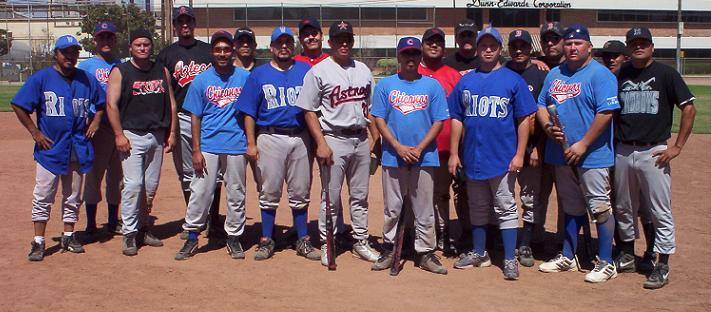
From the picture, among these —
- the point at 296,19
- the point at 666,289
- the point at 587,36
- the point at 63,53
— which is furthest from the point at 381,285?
the point at 296,19

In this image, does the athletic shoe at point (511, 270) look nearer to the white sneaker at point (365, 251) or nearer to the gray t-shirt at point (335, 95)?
the white sneaker at point (365, 251)

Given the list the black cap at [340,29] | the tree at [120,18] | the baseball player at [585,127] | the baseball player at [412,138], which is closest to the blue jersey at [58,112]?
the black cap at [340,29]

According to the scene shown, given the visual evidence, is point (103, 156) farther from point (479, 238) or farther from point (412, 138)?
point (479, 238)

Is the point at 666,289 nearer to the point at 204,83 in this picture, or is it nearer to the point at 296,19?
the point at 204,83

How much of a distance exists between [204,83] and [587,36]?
3355 mm

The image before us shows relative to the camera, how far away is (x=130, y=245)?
6.56 metres

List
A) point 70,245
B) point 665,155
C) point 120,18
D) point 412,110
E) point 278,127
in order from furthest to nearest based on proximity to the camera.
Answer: point 120,18
point 70,245
point 278,127
point 412,110
point 665,155

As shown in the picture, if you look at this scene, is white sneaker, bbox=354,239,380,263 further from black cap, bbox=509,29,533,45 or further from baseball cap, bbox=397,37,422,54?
black cap, bbox=509,29,533,45

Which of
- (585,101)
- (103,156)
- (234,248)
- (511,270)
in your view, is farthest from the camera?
(103,156)

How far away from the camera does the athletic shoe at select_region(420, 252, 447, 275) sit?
592 centimetres

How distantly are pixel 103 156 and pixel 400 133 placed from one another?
3224mm

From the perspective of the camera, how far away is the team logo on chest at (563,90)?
5680 millimetres

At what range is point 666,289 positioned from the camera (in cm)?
550

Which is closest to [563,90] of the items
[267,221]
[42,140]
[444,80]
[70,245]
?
[444,80]
